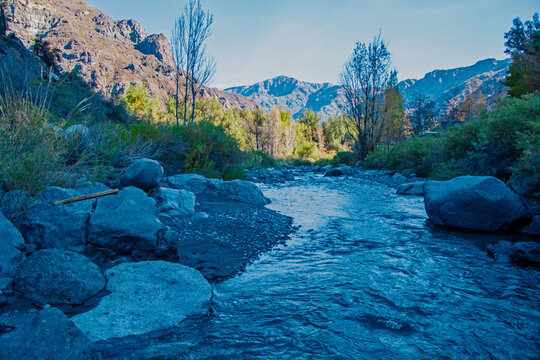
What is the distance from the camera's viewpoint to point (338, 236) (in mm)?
4352

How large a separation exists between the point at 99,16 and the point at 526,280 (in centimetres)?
14952

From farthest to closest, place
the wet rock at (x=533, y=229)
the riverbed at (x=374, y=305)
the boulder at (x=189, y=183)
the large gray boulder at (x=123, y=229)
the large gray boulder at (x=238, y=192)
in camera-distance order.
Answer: the large gray boulder at (x=238, y=192), the boulder at (x=189, y=183), the wet rock at (x=533, y=229), the large gray boulder at (x=123, y=229), the riverbed at (x=374, y=305)

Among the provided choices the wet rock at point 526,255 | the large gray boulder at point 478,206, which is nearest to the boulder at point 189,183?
the large gray boulder at point 478,206

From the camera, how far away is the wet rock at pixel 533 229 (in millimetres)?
4164

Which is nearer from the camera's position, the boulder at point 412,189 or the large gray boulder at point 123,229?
the large gray boulder at point 123,229

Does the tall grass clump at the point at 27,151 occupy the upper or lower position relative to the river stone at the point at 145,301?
upper

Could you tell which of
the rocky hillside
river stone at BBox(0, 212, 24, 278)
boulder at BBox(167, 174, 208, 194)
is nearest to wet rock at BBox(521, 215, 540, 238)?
boulder at BBox(167, 174, 208, 194)

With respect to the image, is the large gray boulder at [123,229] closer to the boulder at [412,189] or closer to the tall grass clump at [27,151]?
the tall grass clump at [27,151]

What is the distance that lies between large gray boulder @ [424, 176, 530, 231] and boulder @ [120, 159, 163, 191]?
4.59m

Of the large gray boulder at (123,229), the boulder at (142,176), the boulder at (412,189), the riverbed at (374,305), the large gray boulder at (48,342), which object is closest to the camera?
the large gray boulder at (48,342)

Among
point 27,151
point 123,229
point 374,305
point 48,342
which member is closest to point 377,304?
point 374,305

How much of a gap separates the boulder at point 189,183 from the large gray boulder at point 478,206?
14.5 feet

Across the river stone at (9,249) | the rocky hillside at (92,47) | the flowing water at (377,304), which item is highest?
the rocky hillside at (92,47)

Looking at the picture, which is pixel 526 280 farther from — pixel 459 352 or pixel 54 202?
pixel 54 202
